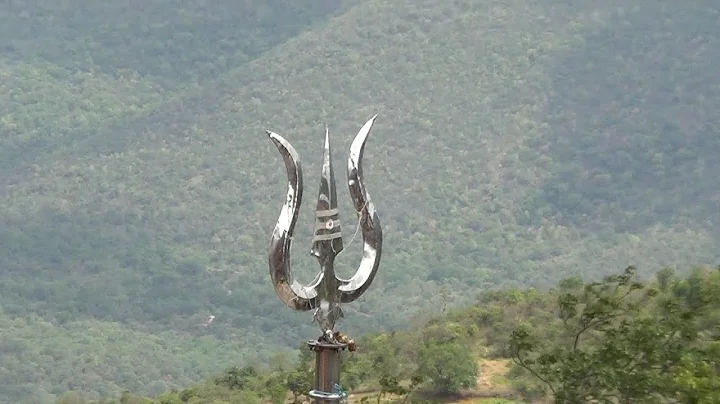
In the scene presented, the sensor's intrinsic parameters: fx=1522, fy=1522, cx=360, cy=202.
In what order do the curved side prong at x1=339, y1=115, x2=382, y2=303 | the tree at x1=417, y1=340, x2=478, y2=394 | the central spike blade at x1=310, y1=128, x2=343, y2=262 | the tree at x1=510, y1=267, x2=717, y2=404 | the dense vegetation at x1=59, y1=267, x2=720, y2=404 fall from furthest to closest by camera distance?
the tree at x1=417, y1=340, x2=478, y2=394 < the dense vegetation at x1=59, y1=267, x2=720, y2=404 < the tree at x1=510, y1=267, x2=717, y2=404 < the curved side prong at x1=339, y1=115, x2=382, y2=303 < the central spike blade at x1=310, y1=128, x2=343, y2=262

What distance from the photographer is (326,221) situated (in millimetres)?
8602

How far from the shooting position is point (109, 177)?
73.2m

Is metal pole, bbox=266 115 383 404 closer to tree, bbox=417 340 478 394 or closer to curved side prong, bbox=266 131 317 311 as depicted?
curved side prong, bbox=266 131 317 311

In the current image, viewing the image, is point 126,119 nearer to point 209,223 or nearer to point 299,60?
point 299,60

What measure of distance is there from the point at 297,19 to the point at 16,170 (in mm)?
27465

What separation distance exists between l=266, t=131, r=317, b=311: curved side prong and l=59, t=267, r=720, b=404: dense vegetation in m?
6.78

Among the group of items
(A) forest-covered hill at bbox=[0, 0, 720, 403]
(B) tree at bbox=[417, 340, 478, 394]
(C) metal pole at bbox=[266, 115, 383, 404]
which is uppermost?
(A) forest-covered hill at bbox=[0, 0, 720, 403]

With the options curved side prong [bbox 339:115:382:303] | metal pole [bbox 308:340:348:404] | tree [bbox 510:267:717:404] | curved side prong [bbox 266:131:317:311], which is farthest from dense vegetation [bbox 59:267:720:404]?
curved side prong [bbox 266:131:317:311]

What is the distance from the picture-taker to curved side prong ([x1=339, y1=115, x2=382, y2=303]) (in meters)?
Answer: 8.72

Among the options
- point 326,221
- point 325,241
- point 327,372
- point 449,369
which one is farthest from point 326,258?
point 449,369

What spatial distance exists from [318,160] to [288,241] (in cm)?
5604

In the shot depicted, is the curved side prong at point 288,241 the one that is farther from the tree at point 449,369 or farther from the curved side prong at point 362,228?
the tree at point 449,369

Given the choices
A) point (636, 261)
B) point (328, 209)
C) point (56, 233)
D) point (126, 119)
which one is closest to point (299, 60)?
point (126, 119)

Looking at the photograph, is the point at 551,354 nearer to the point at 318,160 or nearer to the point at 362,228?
the point at 362,228
